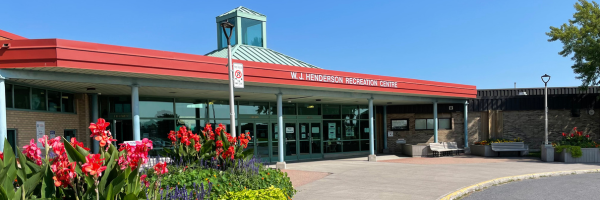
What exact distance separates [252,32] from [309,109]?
694 cm

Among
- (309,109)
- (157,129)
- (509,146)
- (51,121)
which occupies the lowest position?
(509,146)

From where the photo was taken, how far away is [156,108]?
53.0 ft

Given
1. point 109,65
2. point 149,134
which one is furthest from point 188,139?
point 149,134

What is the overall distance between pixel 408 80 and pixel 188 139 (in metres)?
12.3

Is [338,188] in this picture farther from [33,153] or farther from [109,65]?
[33,153]

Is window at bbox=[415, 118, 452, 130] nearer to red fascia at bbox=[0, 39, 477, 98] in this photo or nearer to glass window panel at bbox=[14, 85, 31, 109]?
red fascia at bbox=[0, 39, 477, 98]

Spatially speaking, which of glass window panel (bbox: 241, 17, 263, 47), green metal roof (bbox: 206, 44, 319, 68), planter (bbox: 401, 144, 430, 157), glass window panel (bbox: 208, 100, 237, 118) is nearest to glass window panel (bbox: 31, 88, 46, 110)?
glass window panel (bbox: 208, 100, 237, 118)

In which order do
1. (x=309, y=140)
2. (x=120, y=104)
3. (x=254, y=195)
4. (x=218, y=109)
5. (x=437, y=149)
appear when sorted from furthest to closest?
1. (x=309, y=140)
2. (x=437, y=149)
3. (x=218, y=109)
4. (x=120, y=104)
5. (x=254, y=195)

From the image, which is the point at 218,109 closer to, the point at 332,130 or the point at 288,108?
the point at 288,108

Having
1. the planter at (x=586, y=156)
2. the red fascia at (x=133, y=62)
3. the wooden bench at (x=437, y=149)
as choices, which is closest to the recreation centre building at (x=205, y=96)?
the red fascia at (x=133, y=62)

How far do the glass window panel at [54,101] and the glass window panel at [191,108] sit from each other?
4163mm

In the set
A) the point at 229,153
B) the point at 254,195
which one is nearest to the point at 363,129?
the point at 229,153

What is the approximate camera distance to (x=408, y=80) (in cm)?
1883

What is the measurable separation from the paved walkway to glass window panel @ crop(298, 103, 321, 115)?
1073cm
